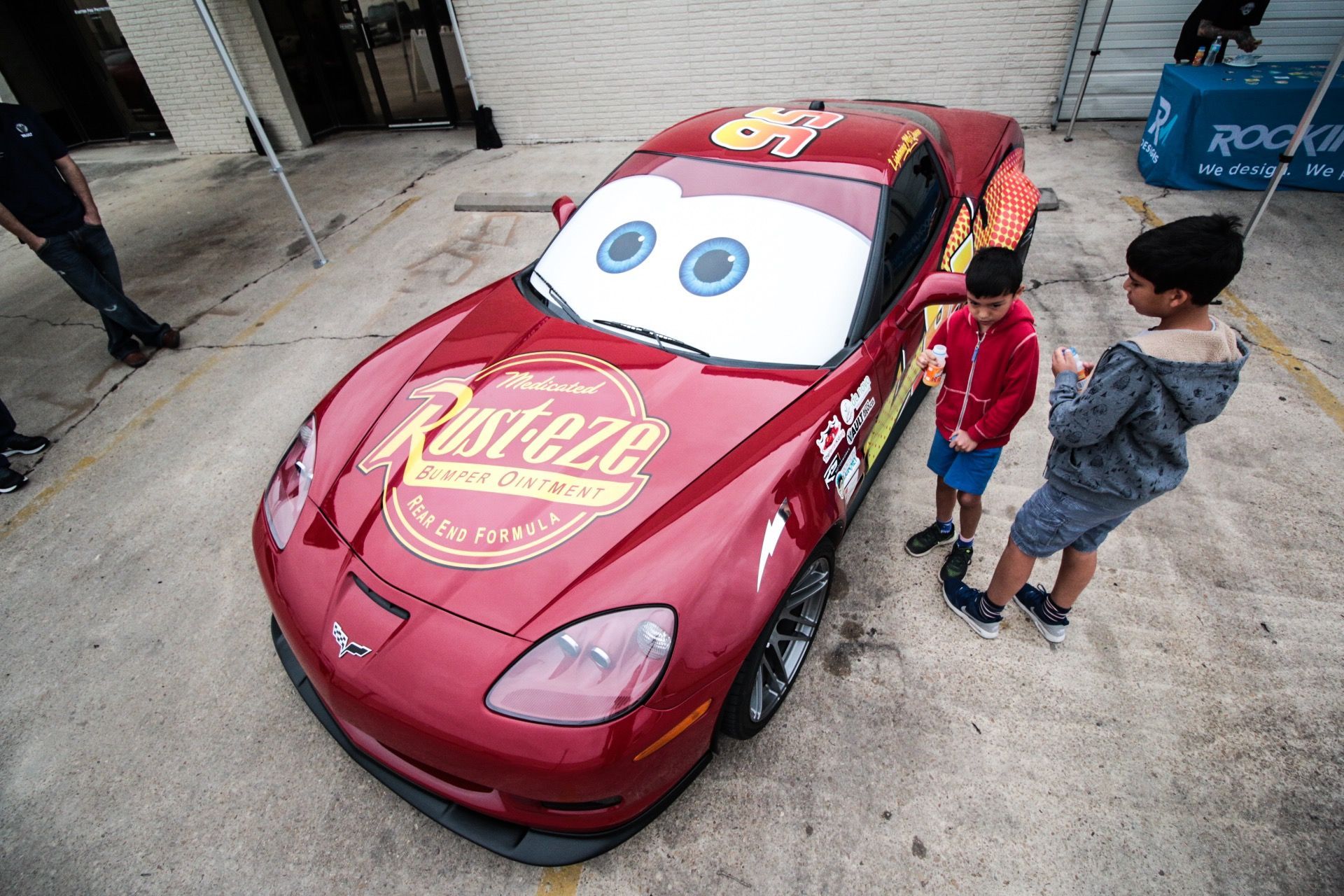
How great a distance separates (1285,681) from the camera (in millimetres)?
2121

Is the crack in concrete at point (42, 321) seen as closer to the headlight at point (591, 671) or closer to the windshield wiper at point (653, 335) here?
the windshield wiper at point (653, 335)

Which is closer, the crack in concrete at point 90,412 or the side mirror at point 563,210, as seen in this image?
the side mirror at point 563,210

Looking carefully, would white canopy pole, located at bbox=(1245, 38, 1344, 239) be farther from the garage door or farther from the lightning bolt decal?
the lightning bolt decal

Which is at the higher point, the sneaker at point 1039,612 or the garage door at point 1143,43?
the garage door at point 1143,43

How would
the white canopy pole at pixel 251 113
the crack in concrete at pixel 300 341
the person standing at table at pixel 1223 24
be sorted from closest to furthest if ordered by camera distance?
the crack in concrete at pixel 300 341
the white canopy pole at pixel 251 113
the person standing at table at pixel 1223 24

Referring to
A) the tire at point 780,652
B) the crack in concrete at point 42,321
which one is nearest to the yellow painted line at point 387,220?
the crack in concrete at point 42,321

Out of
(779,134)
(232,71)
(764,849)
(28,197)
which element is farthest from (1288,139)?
(28,197)

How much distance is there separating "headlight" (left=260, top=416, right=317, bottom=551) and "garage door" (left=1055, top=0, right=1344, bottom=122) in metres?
7.32

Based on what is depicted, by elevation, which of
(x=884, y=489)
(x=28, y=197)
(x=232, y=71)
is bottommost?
(x=884, y=489)

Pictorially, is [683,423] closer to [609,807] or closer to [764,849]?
[609,807]

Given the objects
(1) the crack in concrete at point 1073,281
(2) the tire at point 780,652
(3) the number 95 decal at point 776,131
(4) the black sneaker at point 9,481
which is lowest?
(1) the crack in concrete at point 1073,281

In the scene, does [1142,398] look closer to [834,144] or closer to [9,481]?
[834,144]

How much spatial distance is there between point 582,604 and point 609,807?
0.53m

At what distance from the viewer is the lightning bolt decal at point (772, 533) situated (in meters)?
1.73
